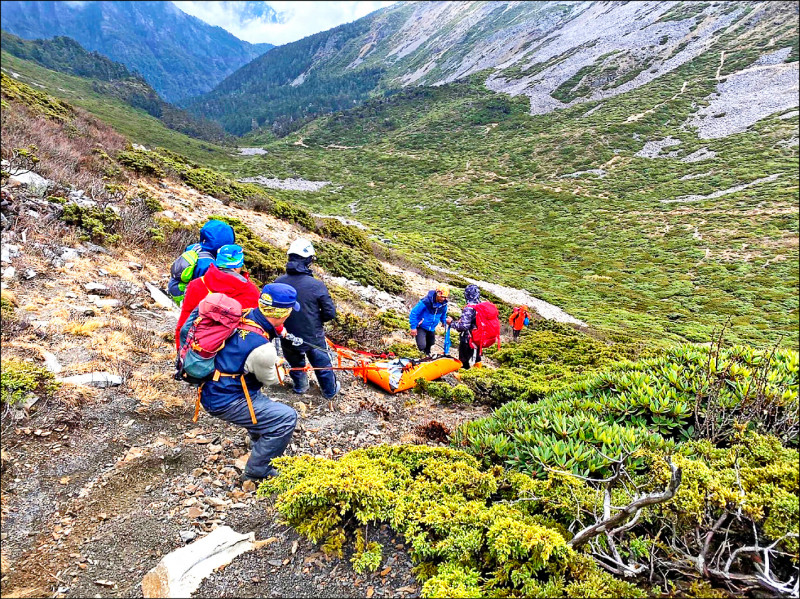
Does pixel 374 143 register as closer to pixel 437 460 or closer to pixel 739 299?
pixel 739 299

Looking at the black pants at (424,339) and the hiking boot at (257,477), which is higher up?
the black pants at (424,339)

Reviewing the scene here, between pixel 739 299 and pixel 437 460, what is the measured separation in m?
28.2

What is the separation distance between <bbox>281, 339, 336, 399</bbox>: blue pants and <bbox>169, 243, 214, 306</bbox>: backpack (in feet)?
4.58

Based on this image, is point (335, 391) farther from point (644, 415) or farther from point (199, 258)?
point (644, 415)

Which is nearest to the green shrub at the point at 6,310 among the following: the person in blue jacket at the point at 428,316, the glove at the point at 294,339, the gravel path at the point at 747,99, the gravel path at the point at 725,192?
the glove at the point at 294,339

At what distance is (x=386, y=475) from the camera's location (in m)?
3.23

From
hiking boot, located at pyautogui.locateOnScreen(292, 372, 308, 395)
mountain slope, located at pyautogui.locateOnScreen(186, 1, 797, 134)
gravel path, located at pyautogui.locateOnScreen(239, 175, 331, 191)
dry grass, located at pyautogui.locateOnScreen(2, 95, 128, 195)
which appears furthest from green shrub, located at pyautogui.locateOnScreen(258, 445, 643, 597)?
mountain slope, located at pyautogui.locateOnScreen(186, 1, 797, 134)

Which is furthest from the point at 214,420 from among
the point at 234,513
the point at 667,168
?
the point at 667,168

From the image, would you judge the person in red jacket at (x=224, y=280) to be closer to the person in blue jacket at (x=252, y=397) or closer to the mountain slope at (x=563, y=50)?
the person in blue jacket at (x=252, y=397)

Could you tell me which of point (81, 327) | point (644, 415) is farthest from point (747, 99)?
point (81, 327)

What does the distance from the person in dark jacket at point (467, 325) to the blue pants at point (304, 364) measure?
9.35 feet

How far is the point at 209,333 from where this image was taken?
3270 mm

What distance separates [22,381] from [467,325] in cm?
607

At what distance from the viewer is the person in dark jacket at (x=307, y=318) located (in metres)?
5.31
